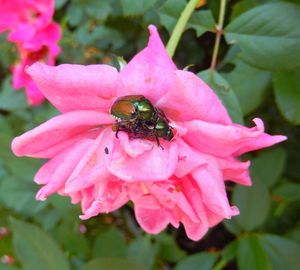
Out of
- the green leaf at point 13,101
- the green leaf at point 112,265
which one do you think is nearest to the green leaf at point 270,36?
the green leaf at point 112,265

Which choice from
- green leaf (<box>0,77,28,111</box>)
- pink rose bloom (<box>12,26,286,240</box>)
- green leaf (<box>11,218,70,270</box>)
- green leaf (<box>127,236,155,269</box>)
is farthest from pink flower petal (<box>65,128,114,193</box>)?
green leaf (<box>0,77,28,111</box>)

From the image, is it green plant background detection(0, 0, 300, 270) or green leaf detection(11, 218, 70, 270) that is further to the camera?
green leaf detection(11, 218, 70, 270)

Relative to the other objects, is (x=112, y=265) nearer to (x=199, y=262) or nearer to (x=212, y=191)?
(x=199, y=262)

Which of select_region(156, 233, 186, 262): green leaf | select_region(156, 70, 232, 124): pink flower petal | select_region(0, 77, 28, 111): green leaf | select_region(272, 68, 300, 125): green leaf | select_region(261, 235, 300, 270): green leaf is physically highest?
select_region(156, 70, 232, 124): pink flower petal

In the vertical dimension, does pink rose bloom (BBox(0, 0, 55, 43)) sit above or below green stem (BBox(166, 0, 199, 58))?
below

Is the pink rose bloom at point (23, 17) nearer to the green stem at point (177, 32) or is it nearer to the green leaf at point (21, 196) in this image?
the green leaf at point (21, 196)

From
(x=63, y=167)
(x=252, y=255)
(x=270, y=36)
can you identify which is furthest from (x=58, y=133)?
(x=252, y=255)

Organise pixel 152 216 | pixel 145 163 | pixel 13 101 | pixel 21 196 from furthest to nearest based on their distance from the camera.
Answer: pixel 13 101 → pixel 21 196 → pixel 152 216 → pixel 145 163

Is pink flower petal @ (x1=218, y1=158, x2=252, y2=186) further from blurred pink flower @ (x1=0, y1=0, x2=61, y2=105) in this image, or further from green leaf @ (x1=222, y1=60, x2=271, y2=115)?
blurred pink flower @ (x1=0, y1=0, x2=61, y2=105)

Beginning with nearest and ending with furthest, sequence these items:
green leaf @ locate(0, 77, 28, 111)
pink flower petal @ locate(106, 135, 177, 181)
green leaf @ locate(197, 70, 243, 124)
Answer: pink flower petal @ locate(106, 135, 177, 181) → green leaf @ locate(197, 70, 243, 124) → green leaf @ locate(0, 77, 28, 111)
